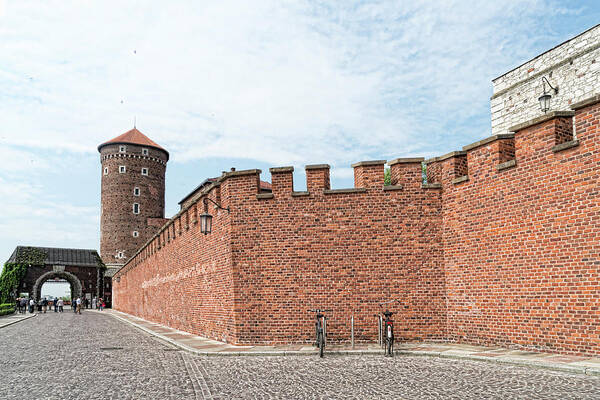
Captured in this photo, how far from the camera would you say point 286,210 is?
41.1 feet

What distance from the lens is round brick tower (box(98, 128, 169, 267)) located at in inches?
2400

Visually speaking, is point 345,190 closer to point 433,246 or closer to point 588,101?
point 433,246

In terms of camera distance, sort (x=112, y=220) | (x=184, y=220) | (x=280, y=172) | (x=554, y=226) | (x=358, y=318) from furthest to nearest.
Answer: (x=112, y=220), (x=184, y=220), (x=280, y=172), (x=358, y=318), (x=554, y=226)

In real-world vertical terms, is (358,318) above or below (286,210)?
below

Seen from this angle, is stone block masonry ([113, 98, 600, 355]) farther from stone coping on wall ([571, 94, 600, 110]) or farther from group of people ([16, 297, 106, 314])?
group of people ([16, 297, 106, 314])

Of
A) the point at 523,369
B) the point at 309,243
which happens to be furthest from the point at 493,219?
the point at 309,243

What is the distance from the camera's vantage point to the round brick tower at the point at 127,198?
61.0 metres

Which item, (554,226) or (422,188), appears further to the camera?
(422,188)

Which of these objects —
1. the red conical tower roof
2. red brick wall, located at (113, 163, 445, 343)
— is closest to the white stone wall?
red brick wall, located at (113, 163, 445, 343)

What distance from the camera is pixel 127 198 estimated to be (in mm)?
61500

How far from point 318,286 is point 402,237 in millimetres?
2313

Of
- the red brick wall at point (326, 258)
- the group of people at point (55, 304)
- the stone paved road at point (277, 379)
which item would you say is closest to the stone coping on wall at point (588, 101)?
the red brick wall at point (326, 258)

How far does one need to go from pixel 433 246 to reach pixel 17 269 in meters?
58.3

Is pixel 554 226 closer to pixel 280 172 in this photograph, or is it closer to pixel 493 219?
pixel 493 219
